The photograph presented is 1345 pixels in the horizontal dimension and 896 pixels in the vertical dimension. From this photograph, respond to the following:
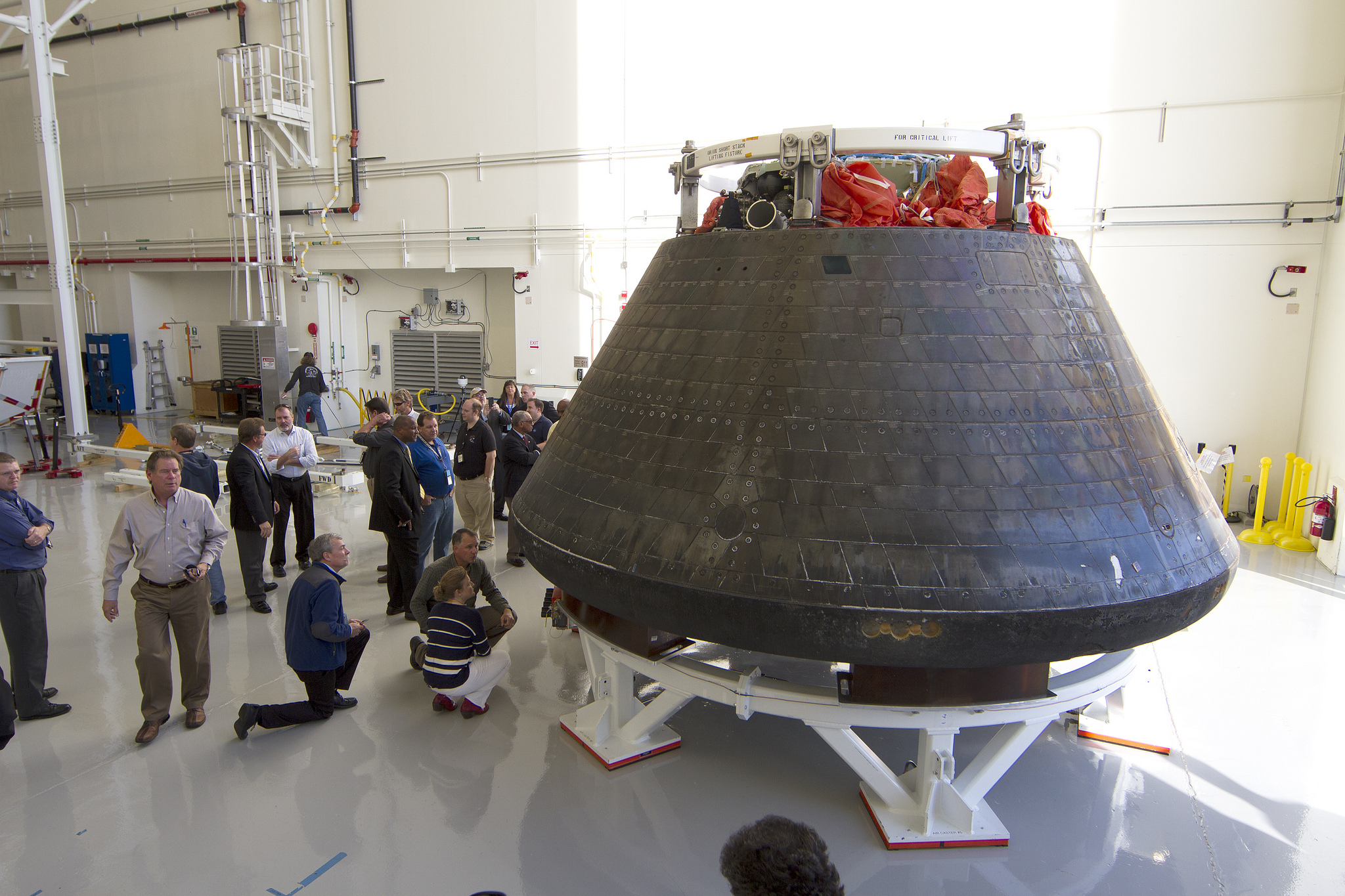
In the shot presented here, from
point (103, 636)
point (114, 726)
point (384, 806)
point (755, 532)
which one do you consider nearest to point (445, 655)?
point (384, 806)

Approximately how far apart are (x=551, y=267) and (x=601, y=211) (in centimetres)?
123

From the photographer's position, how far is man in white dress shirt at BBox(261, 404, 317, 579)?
6989 millimetres

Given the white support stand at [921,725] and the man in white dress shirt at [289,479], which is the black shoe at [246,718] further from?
the man in white dress shirt at [289,479]

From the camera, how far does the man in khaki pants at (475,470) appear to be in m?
7.04


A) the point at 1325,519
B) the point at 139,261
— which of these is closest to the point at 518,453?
the point at 1325,519

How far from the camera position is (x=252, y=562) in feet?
20.9

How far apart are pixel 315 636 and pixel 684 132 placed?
933 centimetres

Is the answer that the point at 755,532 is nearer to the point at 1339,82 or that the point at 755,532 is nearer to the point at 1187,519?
the point at 1187,519

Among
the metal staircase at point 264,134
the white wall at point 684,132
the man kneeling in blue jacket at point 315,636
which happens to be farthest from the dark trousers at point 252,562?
the metal staircase at point 264,134

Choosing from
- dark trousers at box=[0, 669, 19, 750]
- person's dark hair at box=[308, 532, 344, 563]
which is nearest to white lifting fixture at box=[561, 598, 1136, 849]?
person's dark hair at box=[308, 532, 344, 563]

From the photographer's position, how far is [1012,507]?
312 centimetres

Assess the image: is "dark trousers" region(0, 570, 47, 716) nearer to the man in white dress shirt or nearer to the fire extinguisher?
the man in white dress shirt

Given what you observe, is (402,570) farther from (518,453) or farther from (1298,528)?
(1298,528)

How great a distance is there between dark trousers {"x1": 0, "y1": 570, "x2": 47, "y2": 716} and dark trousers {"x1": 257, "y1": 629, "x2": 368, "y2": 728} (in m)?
1.39
